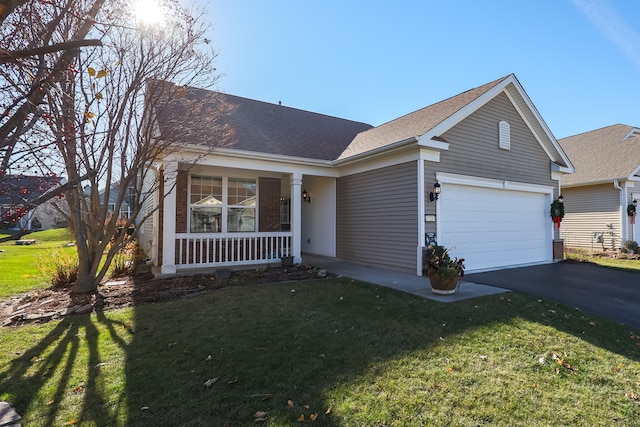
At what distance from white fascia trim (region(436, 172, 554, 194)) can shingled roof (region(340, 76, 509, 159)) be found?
55.0 inches

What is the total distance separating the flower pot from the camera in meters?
6.15

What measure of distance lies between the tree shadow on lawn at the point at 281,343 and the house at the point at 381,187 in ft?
9.24

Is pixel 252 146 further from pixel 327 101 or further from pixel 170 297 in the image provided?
pixel 327 101

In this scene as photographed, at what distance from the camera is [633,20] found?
1009 cm

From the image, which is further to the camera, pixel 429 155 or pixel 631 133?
pixel 631 133

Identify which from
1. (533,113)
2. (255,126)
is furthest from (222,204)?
(533,113)

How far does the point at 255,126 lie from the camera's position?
11352 mm

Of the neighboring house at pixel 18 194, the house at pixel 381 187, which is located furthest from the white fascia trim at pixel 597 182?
the neighboring house at pixel 18 194

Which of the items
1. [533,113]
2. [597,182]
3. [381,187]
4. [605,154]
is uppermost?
[533,113]

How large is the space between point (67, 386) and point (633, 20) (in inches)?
627

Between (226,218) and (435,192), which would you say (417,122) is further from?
(226,218)

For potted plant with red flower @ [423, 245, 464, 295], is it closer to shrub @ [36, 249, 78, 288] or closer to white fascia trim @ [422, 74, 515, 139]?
white fascia trim @ [422, 74, 515, 139]

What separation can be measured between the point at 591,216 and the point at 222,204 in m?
16.3

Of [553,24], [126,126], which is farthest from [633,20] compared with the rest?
[126,126]
